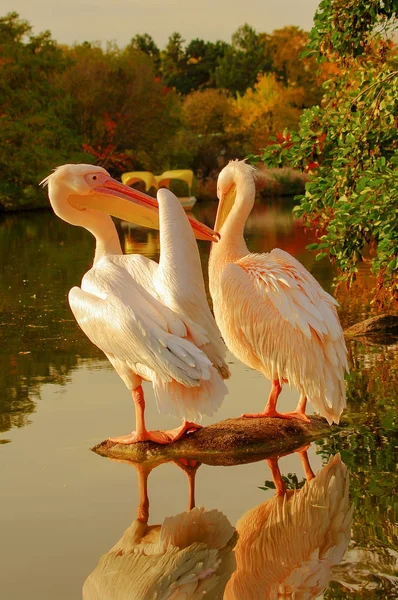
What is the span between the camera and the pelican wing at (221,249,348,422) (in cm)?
445

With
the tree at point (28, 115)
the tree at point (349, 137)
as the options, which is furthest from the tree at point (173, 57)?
the tree at point (349, 137)

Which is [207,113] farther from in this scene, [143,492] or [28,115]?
[143,492]

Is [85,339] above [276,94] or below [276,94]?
below

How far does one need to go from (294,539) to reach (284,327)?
4.34 feet

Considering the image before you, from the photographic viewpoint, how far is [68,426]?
5000mm

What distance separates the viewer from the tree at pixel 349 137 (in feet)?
20.8

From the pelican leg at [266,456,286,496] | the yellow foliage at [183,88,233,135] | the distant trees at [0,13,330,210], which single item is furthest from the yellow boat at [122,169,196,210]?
the pelican leg at [266,456,286,496]

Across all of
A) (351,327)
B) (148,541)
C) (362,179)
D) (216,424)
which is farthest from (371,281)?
(148,541)

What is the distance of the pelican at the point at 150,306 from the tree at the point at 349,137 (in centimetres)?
174

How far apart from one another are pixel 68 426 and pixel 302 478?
148 cm

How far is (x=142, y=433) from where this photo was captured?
4.46m

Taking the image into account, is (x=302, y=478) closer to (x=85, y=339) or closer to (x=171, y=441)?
(x=171, y=441)

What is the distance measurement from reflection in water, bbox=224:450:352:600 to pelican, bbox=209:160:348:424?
44cm

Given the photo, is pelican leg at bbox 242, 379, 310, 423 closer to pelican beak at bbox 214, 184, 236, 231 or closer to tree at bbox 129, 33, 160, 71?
pelican beak at bbox 214, 184, 236, 231
